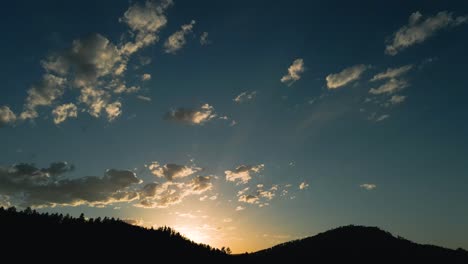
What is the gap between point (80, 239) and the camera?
514 ft

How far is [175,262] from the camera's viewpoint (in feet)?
588

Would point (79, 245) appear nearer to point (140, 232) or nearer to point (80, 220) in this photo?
point (80, 220)

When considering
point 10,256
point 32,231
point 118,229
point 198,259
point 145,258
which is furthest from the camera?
point 198,259

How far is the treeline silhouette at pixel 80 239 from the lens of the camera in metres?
139

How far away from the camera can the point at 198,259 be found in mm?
194500

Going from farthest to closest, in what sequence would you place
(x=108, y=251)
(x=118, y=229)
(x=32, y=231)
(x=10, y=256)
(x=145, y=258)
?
1. (x=118, y=229)
2. (x=145, y=258)
3. (x=108, y=251)
4. (x=32, y=231)
5. (x=10, y=256)

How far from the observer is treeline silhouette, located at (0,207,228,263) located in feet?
457

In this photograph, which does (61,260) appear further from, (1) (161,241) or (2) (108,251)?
(1) (161,241)

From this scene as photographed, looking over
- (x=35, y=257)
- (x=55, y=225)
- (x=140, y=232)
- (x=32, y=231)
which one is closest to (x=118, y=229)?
(x=140, y=232)

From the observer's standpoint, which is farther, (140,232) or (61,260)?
(140,232)

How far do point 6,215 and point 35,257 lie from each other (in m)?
40.5

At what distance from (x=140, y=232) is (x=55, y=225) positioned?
44383 millimetres

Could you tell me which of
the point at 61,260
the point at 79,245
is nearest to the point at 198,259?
the point at 79,245

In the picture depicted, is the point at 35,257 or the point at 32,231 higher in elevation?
the point at 32,231
